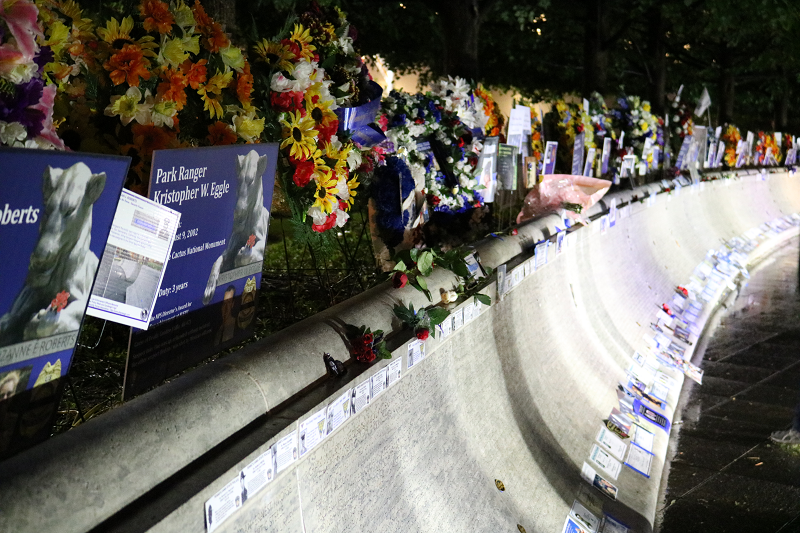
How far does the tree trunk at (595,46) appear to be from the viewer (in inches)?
550

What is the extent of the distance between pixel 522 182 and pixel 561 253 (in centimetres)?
202

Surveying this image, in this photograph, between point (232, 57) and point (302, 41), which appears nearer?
point (232, 57)

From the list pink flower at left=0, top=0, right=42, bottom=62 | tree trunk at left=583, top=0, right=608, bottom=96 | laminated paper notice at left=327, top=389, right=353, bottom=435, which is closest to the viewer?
pink flower at left=0, top=0, right=42, bottom=62

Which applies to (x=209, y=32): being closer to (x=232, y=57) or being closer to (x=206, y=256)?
(x=232, y=57)

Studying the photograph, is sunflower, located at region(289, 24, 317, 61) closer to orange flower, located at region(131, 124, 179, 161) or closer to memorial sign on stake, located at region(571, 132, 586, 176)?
orange flower, located at region(131, 124, 179, 161)

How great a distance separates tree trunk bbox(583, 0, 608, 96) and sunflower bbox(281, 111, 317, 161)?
11.7m

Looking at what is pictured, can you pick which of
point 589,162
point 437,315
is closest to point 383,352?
point 437,315

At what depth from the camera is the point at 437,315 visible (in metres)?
3.19

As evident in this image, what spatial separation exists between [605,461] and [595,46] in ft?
36.8

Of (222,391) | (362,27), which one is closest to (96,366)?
(222,391)

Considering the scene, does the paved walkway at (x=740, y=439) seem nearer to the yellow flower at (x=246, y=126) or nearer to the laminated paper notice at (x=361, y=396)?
the laminated paper notice at (x=361, y=396)

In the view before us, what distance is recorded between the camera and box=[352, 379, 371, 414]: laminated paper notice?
2.54 metres

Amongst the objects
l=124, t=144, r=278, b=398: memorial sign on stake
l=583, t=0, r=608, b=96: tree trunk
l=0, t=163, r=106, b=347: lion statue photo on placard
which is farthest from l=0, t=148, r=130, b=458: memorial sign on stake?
l=583, t=0, r=608, b=96: tree trunk

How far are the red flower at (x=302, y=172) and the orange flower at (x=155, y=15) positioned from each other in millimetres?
872
